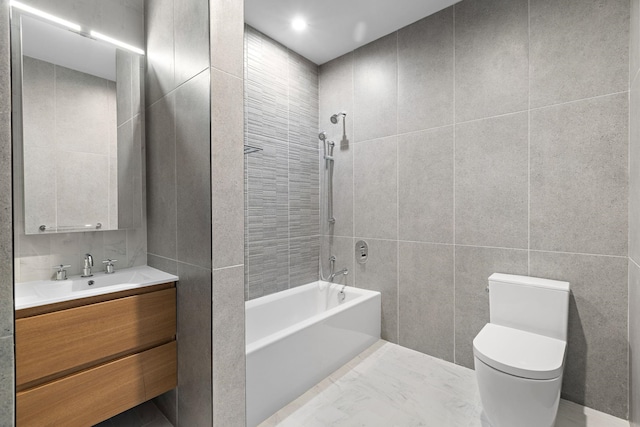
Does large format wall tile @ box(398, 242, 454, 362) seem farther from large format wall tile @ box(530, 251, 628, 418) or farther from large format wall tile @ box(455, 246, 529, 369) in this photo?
large format wall tile @ box(530, 251, 628, 418)

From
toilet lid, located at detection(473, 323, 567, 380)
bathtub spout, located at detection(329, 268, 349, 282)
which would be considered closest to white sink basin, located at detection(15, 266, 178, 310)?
bathtub spout, located at detection(329, 268, 349, 282)

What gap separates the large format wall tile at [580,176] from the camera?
1.72 metres

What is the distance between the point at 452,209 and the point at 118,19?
8.28 ft

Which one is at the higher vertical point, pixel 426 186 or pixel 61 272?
pixel 426 186

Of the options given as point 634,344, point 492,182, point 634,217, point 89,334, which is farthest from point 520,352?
point 89,334

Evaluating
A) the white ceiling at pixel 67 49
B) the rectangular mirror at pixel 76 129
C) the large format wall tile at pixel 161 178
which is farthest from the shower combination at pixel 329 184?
the white ceiling at pixel 67 49

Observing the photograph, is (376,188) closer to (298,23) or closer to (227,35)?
(298,23)

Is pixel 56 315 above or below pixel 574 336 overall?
above

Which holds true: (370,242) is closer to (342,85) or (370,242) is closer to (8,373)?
(342,85)

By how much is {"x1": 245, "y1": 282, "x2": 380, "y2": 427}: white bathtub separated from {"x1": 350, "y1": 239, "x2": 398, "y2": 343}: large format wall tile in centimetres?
7

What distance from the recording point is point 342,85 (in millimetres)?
2939

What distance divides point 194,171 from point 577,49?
2.25m

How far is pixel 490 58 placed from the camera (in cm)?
213

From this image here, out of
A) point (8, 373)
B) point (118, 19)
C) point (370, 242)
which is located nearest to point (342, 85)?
point (370, 242)
